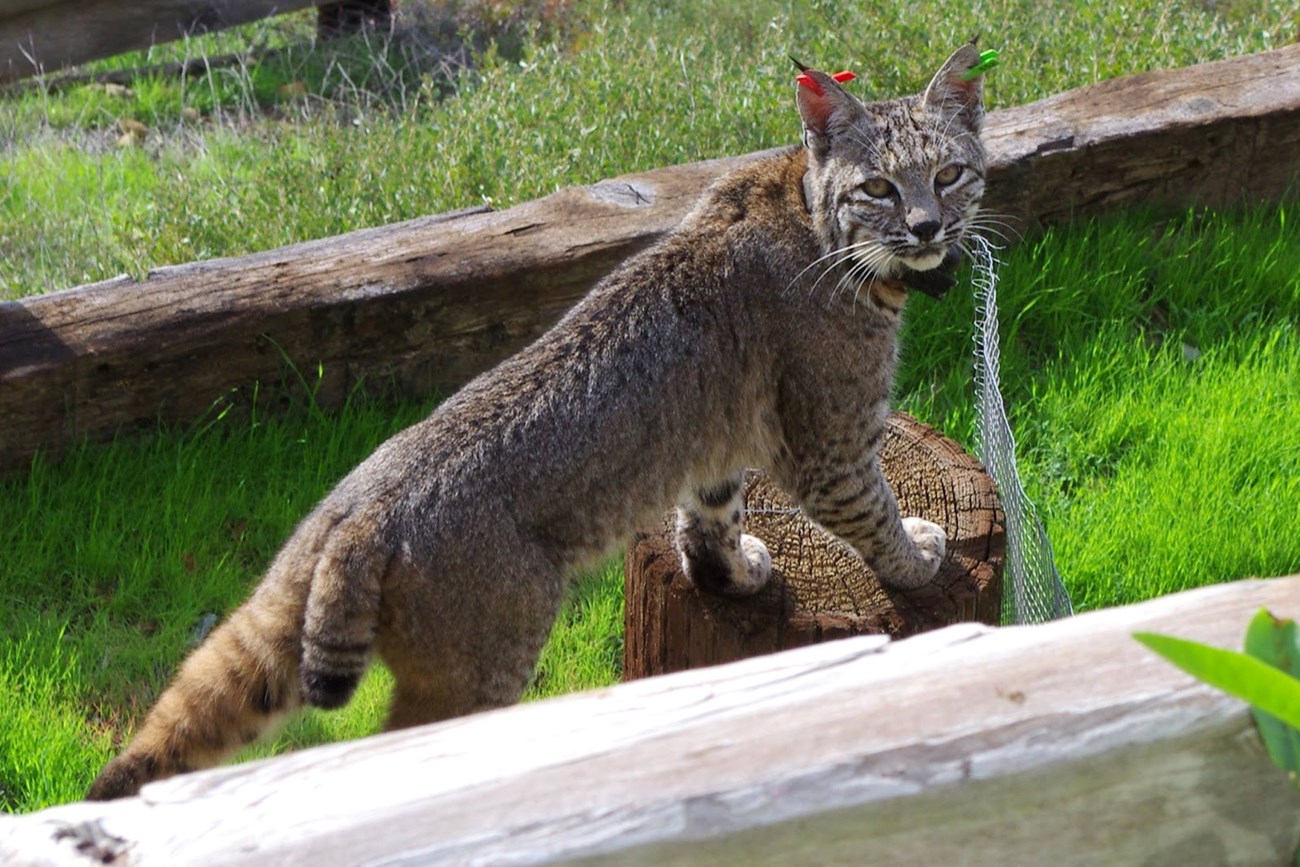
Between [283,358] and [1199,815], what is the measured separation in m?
3.62

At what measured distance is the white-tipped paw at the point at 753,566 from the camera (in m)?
3.71

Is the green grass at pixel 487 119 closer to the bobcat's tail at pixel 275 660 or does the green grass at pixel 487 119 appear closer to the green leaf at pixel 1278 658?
the bobcat's tail at pixel 275 660

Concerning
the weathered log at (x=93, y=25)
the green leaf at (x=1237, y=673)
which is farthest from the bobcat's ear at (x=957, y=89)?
the weathered log at (x=93, y=25)

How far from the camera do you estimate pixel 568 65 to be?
6684 mm

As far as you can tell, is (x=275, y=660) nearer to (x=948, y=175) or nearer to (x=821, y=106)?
(x=821, y=106)

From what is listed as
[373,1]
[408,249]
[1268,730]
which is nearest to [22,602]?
[408,249]

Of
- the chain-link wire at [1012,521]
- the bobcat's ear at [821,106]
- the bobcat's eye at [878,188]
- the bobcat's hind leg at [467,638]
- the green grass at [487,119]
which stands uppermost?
the bobcat's ear at [821,106]

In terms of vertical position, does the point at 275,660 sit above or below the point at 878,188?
below

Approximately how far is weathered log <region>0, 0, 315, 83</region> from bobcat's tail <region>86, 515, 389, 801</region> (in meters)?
5.44

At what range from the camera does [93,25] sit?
782 centimetres

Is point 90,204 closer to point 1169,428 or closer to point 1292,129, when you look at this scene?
point 1169,428

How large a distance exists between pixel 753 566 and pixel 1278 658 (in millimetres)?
2300

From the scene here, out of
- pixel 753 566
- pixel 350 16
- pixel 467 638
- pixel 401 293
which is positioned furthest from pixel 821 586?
pixel 350 16

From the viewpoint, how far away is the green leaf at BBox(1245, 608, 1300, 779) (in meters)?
1.47
